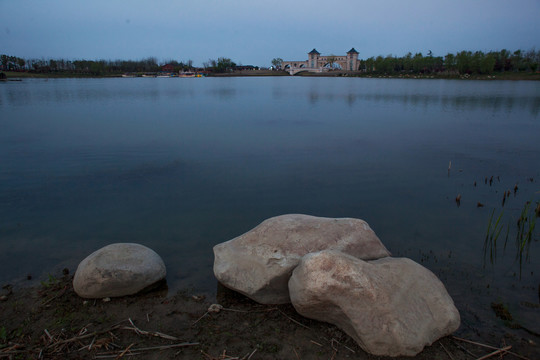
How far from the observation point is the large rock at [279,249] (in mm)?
6121

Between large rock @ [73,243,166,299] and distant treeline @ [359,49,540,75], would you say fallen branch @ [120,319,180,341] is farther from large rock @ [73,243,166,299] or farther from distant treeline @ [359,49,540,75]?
distant treeline @ [359,49,540,75]

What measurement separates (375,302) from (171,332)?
2.97 metres

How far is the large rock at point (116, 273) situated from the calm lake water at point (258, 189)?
0.57 meters

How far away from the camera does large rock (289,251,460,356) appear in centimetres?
489

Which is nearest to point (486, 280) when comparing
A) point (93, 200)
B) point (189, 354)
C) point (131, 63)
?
point (189, 354)

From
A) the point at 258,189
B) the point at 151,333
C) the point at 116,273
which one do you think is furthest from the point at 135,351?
the point at 258,189

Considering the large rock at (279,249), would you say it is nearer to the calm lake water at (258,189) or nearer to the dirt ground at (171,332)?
the dirt ground at (171,332)

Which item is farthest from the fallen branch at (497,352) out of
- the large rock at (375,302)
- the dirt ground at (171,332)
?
the large rock at (375,302)

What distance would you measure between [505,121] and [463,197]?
18092 mm

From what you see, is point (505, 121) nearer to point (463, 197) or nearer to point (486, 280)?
point (463, 197)

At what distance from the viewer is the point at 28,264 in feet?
25.1

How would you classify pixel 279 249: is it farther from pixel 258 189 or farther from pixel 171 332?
pixel 258 189

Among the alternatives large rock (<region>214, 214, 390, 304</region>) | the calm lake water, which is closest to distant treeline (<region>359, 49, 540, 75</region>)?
the calm lake water

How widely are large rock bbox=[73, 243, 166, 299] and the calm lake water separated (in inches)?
22.4
